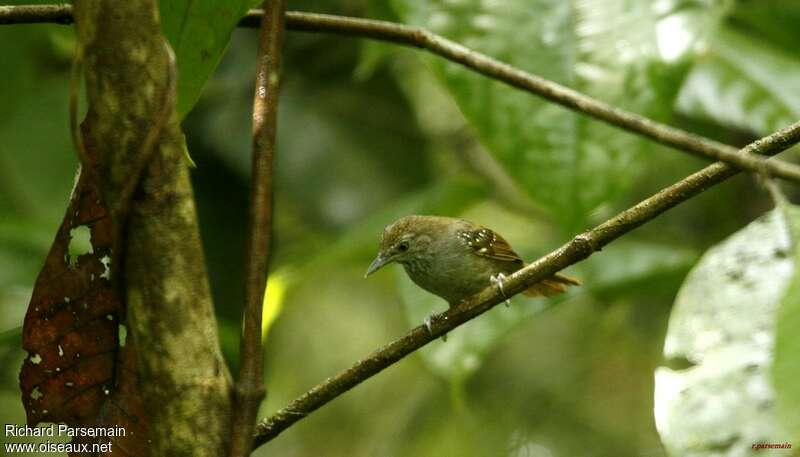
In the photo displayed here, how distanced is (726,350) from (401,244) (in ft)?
4.68

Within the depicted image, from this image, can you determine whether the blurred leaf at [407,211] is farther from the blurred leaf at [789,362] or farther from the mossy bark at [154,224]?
the blurred leaf at [789,362]

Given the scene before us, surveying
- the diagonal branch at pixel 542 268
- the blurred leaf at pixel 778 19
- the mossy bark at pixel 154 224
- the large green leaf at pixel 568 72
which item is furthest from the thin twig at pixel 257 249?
the blurred leaf at pixel 778 19

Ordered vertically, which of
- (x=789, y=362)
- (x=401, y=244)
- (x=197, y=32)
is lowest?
(x=401, y=244)

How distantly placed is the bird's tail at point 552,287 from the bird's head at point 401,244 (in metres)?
0.39

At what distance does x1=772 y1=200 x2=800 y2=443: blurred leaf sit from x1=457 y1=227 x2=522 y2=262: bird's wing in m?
2.24

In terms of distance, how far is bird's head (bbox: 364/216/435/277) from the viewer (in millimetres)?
3369

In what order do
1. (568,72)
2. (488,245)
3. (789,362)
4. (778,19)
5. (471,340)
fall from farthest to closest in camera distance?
1. (778,19)
2. (488,245)
3. (471,340)
4. (568,72)
5. (789,362)

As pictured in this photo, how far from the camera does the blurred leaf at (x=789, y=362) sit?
3.31 feet

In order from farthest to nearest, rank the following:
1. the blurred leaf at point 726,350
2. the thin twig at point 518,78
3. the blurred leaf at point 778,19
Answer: the blurred leaf at point 778,19 < the blurred leaf at point 726,350 < the thin twig at point 518,78

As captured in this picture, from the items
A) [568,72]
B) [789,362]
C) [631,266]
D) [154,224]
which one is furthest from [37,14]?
[631,266]

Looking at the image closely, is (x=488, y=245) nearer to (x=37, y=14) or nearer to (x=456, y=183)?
(x=456, y=183)

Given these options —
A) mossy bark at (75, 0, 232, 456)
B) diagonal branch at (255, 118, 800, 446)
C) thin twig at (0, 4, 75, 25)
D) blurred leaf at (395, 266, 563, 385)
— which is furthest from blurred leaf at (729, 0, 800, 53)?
mossy bark at (75, 0, 232, 456)

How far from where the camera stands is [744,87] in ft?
11.4

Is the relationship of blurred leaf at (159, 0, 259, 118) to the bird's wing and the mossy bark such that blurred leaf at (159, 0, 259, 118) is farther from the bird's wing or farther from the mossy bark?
the bird's wing
